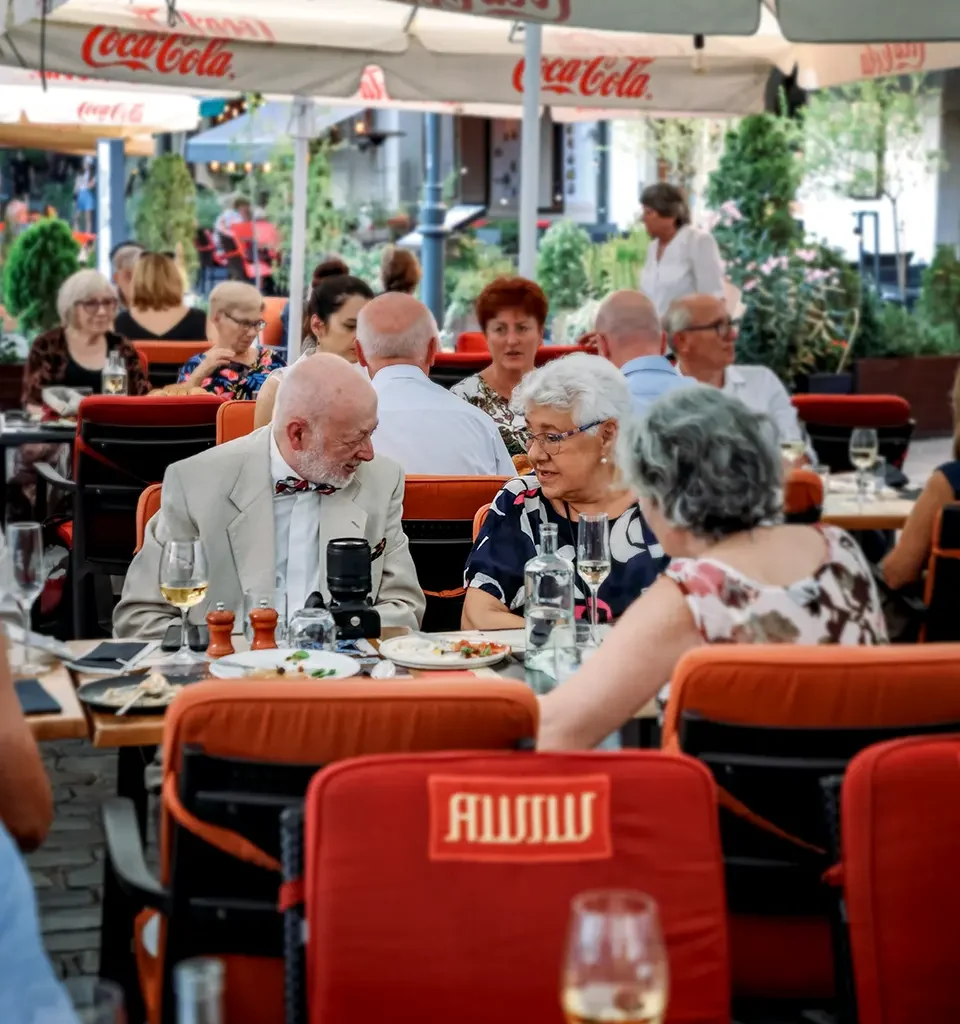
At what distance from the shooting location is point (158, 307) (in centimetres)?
1046

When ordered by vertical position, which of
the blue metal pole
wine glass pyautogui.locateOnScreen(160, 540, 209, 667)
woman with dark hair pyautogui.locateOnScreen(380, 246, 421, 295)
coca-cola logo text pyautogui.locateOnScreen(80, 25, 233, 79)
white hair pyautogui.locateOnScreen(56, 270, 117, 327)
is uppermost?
coca-cola logo text pyautogui.locateOnScreen(80, 25, 233, 79)

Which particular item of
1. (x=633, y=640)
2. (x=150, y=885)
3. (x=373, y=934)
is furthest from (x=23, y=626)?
(x=373, y=934)

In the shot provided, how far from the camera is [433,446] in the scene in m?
5.55

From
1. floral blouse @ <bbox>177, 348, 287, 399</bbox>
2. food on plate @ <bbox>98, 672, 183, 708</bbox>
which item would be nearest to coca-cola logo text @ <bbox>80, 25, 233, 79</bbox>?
floral blouse @ <bbox>177, 348, 287, 399</bbox>

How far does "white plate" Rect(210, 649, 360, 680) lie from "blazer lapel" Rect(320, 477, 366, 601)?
2.61ft

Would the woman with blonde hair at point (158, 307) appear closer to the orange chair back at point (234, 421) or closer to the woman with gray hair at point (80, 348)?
the woman with gray hair at point (80, 348)

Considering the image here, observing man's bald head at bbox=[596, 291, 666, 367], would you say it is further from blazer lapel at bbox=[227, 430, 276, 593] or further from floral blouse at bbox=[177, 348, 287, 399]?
blazer lapel at bbox=[227, 430, 276, 593]

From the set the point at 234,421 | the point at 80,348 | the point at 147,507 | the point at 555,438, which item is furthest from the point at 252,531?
the point at 80,348

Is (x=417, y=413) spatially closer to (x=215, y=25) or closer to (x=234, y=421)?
(x=234, y=421)

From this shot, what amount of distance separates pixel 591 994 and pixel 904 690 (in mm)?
1086

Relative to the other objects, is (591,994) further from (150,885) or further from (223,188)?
(223,188)

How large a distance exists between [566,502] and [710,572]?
54.0 inches

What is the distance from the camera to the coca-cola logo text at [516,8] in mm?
5615

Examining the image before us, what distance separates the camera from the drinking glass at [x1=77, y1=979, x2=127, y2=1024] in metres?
1.46
